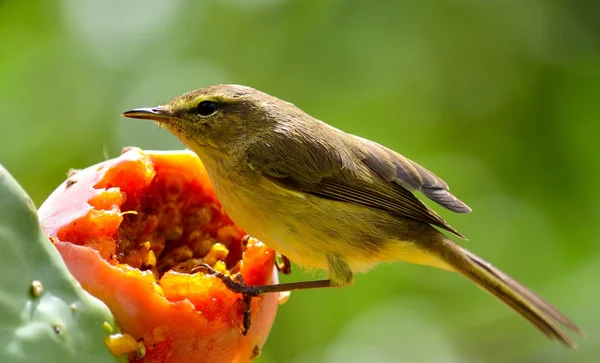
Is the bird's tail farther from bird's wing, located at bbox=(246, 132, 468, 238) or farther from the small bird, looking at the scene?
bird's wing, located at bbox=(246, 132, 468, 238)

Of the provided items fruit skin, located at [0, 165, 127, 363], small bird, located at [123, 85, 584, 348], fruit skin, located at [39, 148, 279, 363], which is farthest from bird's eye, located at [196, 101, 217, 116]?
fruit skin, located at [0, 165, 127, 363]

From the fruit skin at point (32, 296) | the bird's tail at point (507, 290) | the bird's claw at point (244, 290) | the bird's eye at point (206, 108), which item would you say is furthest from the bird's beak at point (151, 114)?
the bird's tail at point (507, 290)

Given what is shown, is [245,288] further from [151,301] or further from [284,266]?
[284,266]

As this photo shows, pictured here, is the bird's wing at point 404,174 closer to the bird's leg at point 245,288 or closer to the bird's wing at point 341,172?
the bird's wing at point 341,172

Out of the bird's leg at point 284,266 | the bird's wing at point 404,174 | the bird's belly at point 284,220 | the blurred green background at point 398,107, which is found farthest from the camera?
the blurred green background at point 398,107

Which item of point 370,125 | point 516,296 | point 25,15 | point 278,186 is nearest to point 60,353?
point 278,186

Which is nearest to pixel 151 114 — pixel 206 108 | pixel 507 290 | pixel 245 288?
pixel 206 108
